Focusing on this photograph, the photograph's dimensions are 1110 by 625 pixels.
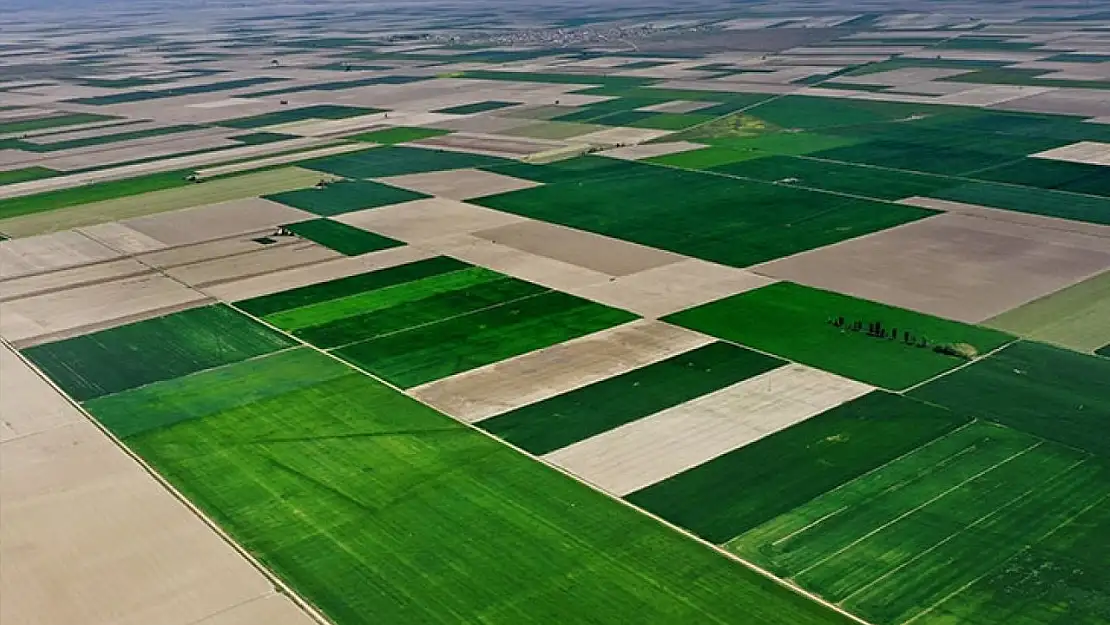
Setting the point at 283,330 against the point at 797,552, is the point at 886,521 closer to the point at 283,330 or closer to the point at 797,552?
the point at 797,552

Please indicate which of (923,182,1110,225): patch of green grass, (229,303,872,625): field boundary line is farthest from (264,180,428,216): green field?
(923,182,1110,225): patch of green grass

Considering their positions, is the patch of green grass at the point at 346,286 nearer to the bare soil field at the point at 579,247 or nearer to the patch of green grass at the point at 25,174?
the bare soil field at the point at 579,247

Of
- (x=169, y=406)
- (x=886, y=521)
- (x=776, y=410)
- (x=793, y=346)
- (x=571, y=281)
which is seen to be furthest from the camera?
(x=571, y=281)

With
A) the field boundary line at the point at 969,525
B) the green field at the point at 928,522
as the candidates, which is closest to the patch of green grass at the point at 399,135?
the green field at the point at 928,522

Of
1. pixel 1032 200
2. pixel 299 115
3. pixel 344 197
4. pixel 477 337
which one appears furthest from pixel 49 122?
pixel 1032 200

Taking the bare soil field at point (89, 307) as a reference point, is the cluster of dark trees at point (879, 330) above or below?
above

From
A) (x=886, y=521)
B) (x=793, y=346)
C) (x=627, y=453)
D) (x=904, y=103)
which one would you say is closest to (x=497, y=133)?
(x=904, y=103)
